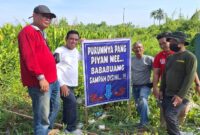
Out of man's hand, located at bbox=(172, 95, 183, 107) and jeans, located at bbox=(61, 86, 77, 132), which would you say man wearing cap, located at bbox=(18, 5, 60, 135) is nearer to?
jeans, located at bbox=(61, 86, 77, 132)

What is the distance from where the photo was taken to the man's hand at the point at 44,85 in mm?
4723

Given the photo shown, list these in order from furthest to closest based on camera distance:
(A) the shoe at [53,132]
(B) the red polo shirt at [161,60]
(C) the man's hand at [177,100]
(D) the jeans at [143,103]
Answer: (D) the jeans at [143,103]
(B) the red polo shirt at [161,60]
(A) the shoe at [53,132]
(C) the man's hand at [177,100]

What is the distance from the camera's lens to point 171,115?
17.7 ft

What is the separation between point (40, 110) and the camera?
4.93 m

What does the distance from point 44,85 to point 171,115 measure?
1865mm

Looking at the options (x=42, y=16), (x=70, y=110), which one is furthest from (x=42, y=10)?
(x=70, y=110)

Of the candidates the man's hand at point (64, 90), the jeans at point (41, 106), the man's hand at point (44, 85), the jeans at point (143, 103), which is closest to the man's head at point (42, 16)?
the man's hand at point (44, 85)

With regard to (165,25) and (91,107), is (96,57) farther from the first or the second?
(165,25)

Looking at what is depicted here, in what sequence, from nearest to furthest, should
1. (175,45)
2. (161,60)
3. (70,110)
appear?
(175,45) → (70,110) → (161,60)

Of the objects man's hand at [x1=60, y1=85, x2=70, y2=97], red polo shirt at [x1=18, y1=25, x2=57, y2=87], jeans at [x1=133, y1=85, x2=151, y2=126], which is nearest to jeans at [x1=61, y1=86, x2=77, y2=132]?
man's hand at [x1=60, y1=85, x2=70, y2=97]

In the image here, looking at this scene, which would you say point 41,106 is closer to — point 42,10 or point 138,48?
point 42,10

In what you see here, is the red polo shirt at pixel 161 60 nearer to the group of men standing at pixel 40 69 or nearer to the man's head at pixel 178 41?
the man's head at pixel 178 41

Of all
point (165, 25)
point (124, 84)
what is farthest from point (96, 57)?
point (165, 25)

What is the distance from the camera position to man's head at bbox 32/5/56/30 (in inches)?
190
